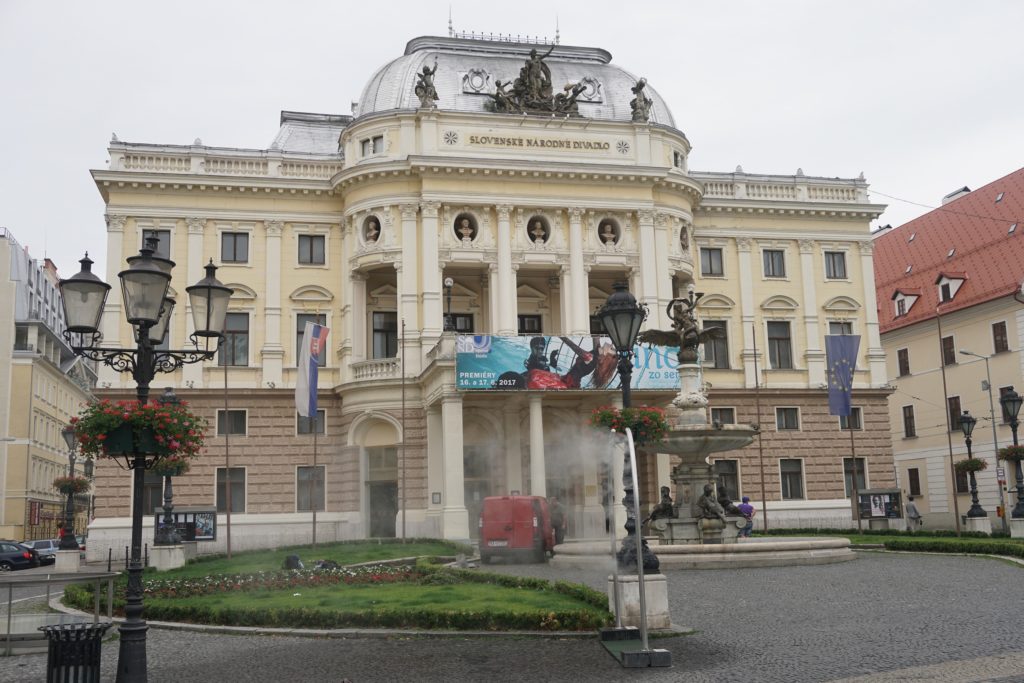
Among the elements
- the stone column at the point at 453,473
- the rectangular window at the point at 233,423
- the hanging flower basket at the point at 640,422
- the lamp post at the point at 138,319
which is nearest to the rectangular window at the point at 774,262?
the stone column at the point at 453,473

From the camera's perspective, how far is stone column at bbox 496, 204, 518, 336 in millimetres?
43469

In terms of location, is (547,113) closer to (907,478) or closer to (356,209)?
(356,209)

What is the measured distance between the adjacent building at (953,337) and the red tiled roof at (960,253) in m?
0.07

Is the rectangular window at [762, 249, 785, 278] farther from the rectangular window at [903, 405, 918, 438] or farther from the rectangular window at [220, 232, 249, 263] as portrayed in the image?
the rectangular window at [220, 232, 249, 263]

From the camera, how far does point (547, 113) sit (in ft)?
150

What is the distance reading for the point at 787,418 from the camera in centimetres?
4856

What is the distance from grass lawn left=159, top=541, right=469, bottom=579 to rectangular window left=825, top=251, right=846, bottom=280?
2544 centimetres

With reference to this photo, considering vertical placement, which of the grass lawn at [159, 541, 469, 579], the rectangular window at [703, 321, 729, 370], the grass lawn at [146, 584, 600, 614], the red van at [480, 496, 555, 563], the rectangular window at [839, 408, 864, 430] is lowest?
the grass lawn at [146, 584, 600, 614]

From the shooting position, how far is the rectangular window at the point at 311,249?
4606 cm

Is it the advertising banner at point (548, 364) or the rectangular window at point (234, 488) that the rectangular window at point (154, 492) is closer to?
the rectangular window at point (234, 488)

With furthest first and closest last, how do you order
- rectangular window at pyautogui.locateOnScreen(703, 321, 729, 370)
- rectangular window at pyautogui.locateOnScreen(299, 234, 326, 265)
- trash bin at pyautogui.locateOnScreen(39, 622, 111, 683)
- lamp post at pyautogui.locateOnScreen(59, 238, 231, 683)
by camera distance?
rectangular window at pyautogui.locateOnScreen(703, 321, 729, 370), rectangular window at pyautogui.locateOnScreen(299, 234, 326, 265), lamp post at pyautogui.locateOnScreen(59, 238, 231, 683), trash bin at pyautogui.locateOnScreen(39, 622, 111, 683)

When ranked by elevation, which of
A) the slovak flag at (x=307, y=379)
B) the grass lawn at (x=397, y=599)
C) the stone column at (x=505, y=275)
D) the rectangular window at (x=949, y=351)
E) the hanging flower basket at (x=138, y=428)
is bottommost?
the grass lawn at (x=397, y=599)

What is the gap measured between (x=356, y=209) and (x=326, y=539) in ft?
46.8

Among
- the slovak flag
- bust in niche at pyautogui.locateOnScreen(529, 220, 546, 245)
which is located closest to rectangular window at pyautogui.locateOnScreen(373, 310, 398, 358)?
bust in niche at pyautogui.locateOnScreen(529, 220, 546, 245)
